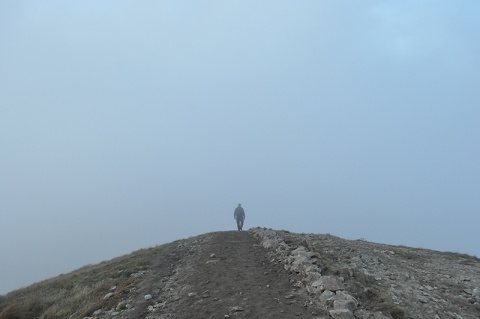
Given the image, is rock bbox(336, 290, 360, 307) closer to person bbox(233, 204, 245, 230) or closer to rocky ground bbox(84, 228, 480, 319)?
rocky ground bbox(84, 228, 480, 319)

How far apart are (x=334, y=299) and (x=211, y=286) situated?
4.68 m

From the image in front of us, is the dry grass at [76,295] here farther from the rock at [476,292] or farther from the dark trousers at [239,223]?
the rock at [476,292]

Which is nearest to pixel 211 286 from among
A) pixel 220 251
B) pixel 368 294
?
pixel 368 294

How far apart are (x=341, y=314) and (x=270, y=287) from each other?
3.64m

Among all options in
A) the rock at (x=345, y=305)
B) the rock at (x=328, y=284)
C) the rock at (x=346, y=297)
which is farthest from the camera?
the rock at (x=328, y=284)

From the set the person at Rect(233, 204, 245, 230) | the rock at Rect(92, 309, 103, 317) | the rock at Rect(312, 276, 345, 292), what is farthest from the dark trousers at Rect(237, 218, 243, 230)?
the rock at Rect(312, 276, 345, 292)

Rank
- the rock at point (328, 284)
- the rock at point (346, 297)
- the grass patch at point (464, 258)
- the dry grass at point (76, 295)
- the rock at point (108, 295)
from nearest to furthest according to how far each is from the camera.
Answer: the rock at point (346, 297) < the rock at point (328, 284) < the rock at point (108, 295) < the dry grass at point (76, 295) < the grass patch at point (464, 258)

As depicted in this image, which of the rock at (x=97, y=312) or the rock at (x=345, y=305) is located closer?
the rock at (x=345, y=305)

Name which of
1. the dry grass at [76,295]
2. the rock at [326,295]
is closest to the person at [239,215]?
the dry grass at [76,295]

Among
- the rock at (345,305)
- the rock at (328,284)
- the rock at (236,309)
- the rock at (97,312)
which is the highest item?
the rock at (328,284)

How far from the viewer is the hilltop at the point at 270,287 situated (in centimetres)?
1091

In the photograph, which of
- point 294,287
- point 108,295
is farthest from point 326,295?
point 108,295

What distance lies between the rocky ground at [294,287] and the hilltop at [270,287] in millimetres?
38

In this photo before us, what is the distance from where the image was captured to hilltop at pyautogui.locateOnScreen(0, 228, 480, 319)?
35.8 ft
